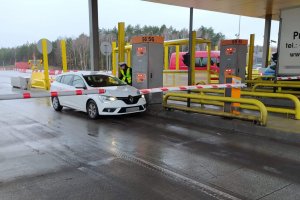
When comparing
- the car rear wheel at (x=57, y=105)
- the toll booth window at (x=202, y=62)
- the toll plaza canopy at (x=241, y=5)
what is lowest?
the car rear wheel at (x=57, y=105)

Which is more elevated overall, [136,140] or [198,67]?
[198,67]

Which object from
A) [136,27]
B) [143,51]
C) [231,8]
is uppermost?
[136,27]

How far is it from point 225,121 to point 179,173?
3695 mm

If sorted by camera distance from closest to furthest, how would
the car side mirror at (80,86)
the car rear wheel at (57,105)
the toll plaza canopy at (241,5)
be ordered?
the car side mirror at (80,86) < the car rear wheel at (57,105) < the toll plaza canopy at (241,5)

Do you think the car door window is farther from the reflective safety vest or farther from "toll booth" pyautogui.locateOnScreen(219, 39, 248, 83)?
"toll booth" pyautogui.locateOnScreen(219, 39, 248, 83)

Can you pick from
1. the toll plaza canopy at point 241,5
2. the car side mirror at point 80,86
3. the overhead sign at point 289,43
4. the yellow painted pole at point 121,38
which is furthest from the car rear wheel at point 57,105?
Result: the overhead sign at point 289,43

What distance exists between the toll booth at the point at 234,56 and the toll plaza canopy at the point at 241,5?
1.75 metres

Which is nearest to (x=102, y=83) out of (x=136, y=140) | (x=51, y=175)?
(x=136, y=140)

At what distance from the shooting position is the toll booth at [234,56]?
14200mm

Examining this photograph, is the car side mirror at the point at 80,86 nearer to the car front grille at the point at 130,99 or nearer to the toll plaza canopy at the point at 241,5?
the car front grille at the point at 130,99

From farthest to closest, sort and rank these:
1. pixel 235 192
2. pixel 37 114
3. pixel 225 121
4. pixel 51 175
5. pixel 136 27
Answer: pixel 136 27 < pixel 37 114 < pixel 225 121 < pixel 51 175 < pixel 235 192

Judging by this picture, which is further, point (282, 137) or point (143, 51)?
point (143, 51)

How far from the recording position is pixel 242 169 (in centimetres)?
500

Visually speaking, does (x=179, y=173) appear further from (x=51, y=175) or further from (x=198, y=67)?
(x=198, y=67)
